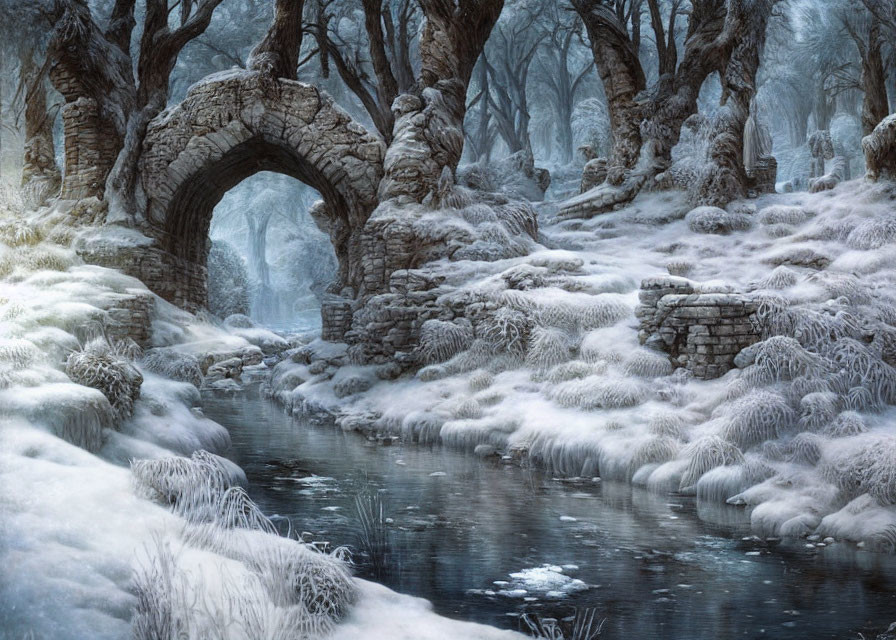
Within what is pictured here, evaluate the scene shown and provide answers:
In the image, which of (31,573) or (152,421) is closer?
(31,573)

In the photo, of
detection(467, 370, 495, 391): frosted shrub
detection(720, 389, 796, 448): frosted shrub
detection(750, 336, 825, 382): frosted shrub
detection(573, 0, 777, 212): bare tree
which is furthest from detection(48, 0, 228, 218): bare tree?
detection(720, 389, 796, 448): frosted shrub

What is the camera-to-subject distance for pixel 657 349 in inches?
380

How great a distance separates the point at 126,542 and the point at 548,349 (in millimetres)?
7094

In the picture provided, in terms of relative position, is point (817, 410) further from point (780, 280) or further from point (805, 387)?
point (780, 280)

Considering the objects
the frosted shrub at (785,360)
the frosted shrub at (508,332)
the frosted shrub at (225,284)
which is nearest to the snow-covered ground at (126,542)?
the frosted shrub at (508,332)

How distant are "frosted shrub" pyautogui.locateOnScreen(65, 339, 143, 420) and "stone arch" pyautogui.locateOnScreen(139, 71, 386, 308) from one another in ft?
29.8

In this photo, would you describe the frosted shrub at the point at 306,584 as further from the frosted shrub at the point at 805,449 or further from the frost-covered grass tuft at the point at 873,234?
the frost-covered grass tuft at the point at 873,234

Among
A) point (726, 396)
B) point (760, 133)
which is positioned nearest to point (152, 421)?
point (726, 396)

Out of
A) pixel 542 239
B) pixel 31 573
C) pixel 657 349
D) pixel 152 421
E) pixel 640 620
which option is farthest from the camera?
pixel 542 239

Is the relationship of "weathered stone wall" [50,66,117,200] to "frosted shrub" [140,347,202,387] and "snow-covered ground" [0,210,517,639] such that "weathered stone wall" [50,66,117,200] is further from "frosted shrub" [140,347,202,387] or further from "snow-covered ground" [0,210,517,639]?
"snow-covered ground" [0,210,517,639]

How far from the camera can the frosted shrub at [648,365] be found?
30.7 ft

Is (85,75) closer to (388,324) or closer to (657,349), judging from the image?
(388,324)

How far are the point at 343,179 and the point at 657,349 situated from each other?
8328mm

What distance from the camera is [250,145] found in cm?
1641
